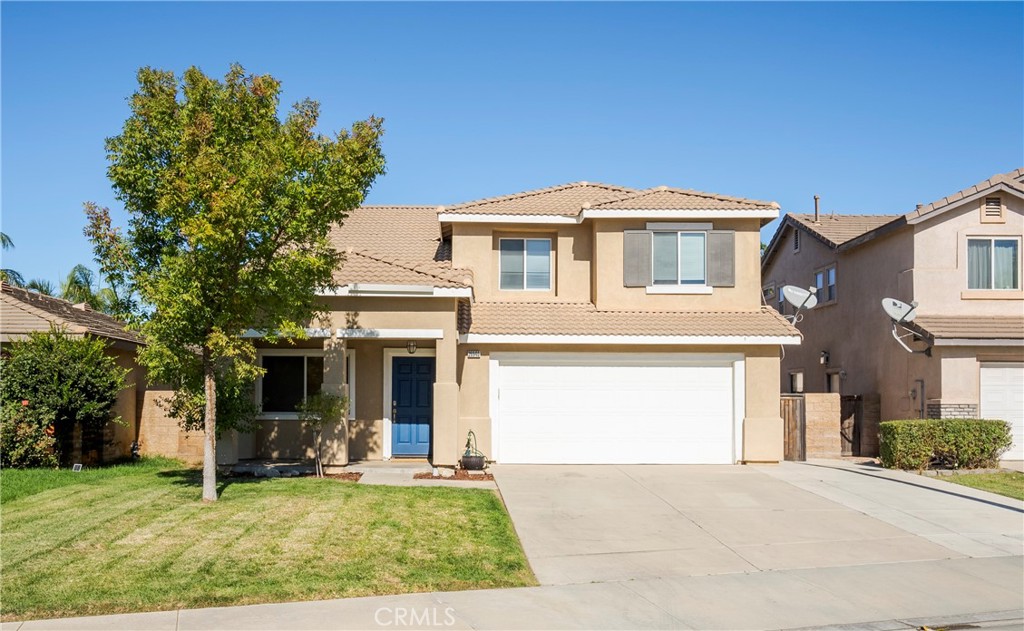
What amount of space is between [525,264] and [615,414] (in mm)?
4143

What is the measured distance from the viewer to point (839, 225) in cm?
2831

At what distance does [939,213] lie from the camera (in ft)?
69.4

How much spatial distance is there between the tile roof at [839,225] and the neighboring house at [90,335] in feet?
61.5

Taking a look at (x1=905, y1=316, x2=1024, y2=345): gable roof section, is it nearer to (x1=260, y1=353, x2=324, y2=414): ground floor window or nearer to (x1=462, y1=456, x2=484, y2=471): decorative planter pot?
(x1=462, y1=456, x2=484, y2=471): decorative planter pot

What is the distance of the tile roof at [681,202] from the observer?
2005cm

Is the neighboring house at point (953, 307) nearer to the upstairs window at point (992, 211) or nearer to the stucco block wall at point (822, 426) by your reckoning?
the upstairs window at point (992, 211)

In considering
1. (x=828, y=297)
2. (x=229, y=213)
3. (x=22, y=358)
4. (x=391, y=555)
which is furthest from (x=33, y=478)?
(x=828, y=297)

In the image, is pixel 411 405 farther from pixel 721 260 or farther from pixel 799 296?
Answer: pixel 799 296

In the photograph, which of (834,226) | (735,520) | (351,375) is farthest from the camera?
(834,226)

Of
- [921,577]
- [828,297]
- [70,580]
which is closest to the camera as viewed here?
[70,580]

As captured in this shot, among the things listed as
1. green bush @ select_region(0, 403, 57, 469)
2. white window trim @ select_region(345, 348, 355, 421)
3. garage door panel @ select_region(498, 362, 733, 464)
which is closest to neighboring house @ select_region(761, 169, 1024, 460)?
garage door panel @ select_region(498, 362, 733, 464)

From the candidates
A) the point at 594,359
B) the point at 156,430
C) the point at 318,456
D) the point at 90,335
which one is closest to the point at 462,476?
the point at 318,456

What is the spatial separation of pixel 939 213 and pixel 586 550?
46.6 feet

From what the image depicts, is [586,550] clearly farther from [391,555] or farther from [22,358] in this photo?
[22,358]
